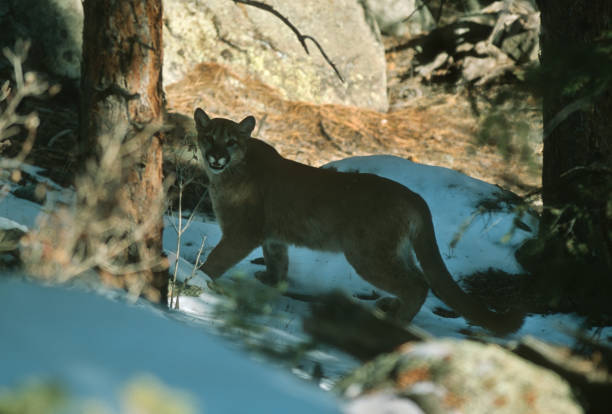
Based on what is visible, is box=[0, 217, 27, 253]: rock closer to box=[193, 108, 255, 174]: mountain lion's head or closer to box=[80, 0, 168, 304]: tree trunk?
box=[80, 0, 168, 304]: tree trunk

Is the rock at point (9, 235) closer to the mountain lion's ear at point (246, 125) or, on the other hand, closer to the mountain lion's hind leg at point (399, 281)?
the mountain lion's ear at point (246, 125)

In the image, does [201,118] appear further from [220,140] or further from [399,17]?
[399,17]

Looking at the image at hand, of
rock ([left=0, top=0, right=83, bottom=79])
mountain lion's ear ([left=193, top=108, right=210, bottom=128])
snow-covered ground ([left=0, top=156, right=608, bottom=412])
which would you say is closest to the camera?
snow-covered ground ([left=0, top=156, right=608, bottom=412])

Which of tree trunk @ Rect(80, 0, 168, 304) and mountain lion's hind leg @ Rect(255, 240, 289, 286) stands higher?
tree trunk @ Rect(80, 0, 168, 304)

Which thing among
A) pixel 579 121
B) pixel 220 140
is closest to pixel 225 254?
pixel 220 140

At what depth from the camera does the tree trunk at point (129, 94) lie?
3.81 m

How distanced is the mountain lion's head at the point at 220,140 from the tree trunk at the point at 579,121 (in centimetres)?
270

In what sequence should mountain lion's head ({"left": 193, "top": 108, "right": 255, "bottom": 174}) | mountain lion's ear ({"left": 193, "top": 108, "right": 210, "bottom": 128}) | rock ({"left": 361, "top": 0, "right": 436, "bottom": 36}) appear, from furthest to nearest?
rock ({"left": 361, "top": 0, "right": 436, "bottom": 36}) < mountain lion's ear ({"left": 193, "top": 108, "right": 210, "bottom": 128}) < mountain lion's head ({"left": 193, "top": 108, "right": 255, "bottom": 174})

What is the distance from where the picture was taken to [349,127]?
32.9 feet

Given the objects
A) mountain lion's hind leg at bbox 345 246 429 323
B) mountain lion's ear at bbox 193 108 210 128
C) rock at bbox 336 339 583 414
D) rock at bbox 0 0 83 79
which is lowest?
mountain lion's hind leg at bbox 345 246 429 323

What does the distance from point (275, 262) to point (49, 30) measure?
186 inches

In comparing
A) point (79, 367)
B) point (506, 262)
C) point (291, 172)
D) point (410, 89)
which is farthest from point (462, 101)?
point (79, 367)

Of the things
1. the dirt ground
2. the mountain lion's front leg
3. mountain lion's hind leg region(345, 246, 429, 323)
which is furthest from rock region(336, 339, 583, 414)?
the dirt ground

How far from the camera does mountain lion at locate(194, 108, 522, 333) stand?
527cm
